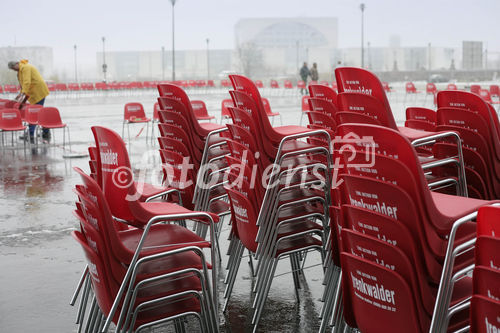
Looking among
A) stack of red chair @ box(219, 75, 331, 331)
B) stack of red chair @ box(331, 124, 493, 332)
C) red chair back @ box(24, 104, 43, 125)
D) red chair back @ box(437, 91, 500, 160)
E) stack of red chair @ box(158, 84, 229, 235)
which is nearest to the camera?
stack of red chair @ box(331, 124, 493, 332)

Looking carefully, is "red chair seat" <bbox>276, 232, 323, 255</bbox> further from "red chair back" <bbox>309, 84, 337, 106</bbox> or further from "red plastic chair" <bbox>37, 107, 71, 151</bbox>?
"red plastic chair" <bbox>37, 107, 71, 151</bbox>

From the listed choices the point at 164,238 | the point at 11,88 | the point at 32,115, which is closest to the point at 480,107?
the point at 164,238

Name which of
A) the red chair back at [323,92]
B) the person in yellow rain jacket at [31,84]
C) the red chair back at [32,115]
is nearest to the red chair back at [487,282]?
the red chair back at [323,92]

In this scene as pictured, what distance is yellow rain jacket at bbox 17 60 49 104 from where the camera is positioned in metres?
13.7

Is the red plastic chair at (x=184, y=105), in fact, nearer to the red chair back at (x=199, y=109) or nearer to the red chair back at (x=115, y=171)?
the red chair back at (x=115, y=171)

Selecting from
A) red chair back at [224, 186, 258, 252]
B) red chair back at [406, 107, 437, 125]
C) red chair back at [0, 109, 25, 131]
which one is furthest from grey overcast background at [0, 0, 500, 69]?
red chair back at [224, 186, 258, 252]

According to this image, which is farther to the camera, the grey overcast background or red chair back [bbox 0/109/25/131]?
the grey overcast background

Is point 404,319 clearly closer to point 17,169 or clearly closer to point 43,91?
point 17,169

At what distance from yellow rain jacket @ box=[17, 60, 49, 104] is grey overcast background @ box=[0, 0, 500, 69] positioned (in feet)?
97.4

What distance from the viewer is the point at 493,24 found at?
51.6m

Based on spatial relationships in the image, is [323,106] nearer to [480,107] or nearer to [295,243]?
[295,243]

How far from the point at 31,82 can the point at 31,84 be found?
8 centimetres

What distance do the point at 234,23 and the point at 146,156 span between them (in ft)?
259

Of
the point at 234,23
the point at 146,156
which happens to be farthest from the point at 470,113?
the point at 234,23
